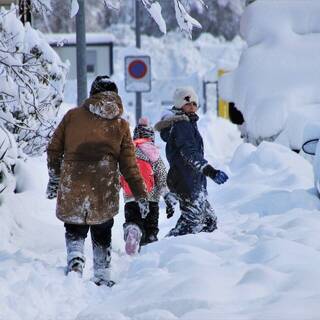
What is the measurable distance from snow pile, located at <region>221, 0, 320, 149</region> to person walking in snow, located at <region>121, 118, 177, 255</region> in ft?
17.4

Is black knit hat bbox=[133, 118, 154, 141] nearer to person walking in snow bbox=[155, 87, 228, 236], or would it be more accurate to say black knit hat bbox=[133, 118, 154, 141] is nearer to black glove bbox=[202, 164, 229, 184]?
person walking in snow bbox=[155, 87, 228, 236]

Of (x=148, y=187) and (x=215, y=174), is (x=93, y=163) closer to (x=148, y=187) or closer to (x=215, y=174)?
(x=215, y=174)

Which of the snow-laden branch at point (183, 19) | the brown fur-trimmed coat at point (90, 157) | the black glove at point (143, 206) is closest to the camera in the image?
the snow-laden branch at point (183, 19)

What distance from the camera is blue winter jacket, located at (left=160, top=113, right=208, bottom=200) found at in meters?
7.41

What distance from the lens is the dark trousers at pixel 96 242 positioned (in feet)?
21.4

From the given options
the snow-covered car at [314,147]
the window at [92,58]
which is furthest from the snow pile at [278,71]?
the window at [92,58]

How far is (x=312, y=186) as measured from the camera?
35.3 ft

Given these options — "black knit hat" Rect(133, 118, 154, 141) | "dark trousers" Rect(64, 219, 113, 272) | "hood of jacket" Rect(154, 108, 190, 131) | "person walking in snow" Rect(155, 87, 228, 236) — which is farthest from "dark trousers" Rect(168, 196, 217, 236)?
"dark trousers" Rect(64, 219, 113, 272)

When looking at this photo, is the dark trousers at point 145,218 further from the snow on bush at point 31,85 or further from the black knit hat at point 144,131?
the snow on bush at point 31,85

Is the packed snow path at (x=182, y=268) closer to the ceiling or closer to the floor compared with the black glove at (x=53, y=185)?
closer to the floor

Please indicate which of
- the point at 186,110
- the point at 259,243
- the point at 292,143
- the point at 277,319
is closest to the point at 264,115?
the point at 292,143

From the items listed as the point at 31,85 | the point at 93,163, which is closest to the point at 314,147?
the point at 31,85

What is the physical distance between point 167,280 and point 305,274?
90cm

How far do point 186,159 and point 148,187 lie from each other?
2.28ft
